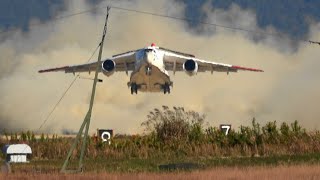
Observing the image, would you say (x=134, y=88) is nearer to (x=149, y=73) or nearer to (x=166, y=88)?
(x=149, y=73)

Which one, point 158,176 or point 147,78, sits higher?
point 147,78

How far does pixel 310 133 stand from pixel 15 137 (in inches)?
1068

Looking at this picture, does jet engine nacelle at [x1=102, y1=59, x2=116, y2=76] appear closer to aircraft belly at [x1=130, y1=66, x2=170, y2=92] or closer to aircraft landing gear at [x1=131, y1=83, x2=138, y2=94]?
aircraft belly at [x1=130, y1=66, x2=170, y2=92]

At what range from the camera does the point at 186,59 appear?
79.1 m

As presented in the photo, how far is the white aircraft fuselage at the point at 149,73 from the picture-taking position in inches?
2672

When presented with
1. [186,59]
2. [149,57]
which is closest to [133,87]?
[149,57]

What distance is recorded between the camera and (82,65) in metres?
81.6

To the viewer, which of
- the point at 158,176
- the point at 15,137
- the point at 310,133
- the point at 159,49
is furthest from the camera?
the point at 159,49

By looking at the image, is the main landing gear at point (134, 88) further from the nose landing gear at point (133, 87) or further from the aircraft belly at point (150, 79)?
the aircraft belly at point (150, 79)

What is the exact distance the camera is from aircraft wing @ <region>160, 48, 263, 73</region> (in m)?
78.2

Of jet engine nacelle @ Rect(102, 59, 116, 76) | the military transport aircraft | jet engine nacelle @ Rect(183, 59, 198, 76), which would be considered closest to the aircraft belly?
the military transport aircraft

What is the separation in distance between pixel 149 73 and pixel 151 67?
69cm

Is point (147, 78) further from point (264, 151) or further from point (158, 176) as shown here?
point (158, 176)

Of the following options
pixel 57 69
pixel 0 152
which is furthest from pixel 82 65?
pixel 0 152
